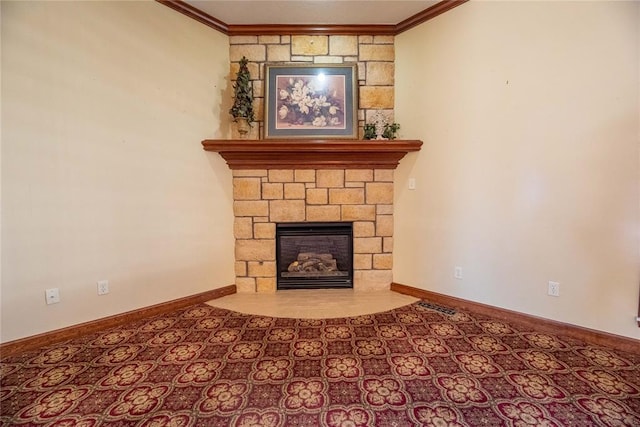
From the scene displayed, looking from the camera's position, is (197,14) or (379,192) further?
(379,192)

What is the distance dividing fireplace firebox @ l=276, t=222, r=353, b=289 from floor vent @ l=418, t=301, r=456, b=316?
81 cm

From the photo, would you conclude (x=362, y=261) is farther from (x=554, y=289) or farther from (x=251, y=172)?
(x=554, y=289)

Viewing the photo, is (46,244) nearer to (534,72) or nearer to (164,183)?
(164,183)

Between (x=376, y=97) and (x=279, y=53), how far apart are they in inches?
45.3

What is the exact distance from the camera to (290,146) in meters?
2.84

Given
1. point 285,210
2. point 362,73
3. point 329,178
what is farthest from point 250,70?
point 285,210

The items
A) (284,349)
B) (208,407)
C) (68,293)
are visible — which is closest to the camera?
(208,407)

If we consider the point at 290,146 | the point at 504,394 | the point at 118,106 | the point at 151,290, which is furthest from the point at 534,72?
the point at 151,290

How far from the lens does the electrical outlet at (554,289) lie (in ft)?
7.23

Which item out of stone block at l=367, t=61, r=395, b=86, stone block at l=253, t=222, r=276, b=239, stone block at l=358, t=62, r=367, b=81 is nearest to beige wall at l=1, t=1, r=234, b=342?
stone block at l=253, t=222, r=276, b=239

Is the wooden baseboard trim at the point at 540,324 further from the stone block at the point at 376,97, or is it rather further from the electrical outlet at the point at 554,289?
the stone block at the point at 376,97

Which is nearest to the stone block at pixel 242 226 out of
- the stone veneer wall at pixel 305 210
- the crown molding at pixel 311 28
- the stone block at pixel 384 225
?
the stone veneer wall at pixel 305 210

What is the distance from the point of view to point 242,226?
124 inches

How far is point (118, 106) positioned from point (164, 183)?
27.3 inches
